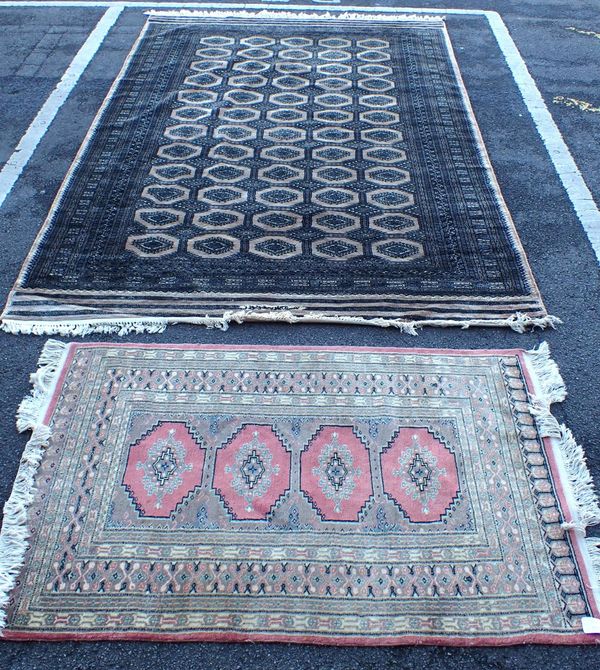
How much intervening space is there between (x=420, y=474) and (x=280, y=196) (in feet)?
4.20

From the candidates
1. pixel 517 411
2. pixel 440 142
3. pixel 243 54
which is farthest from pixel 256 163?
pixel 517 411

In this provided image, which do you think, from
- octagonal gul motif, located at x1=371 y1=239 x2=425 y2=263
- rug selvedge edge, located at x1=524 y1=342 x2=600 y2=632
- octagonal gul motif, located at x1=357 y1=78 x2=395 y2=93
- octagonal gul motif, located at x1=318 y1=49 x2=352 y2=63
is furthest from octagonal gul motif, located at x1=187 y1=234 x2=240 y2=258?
octagonal gul motif, located at x1=318 y1=49 x2=352 y2=63

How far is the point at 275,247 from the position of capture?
2211mm

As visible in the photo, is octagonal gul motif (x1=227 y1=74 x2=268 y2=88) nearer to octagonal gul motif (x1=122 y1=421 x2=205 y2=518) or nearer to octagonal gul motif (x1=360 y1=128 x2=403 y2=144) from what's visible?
octagonal gul motif (x1=360 y1=128 x2=403 y2=144)

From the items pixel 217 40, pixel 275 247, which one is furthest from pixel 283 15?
pixel 275 247

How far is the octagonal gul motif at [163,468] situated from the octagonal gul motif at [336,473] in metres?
0.27

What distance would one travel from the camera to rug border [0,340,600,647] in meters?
1.29

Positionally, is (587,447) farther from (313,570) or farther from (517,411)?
(313,570)

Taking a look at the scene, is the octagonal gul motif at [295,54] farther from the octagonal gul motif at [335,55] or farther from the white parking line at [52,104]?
the white parking line at [52,104]

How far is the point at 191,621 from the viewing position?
131 centimetres

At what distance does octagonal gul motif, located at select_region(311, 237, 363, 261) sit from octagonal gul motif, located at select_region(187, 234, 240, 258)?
0.90 ft

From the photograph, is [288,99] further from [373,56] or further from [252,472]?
[252,472]

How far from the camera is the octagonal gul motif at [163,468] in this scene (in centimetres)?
150

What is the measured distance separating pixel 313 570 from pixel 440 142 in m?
1.97
